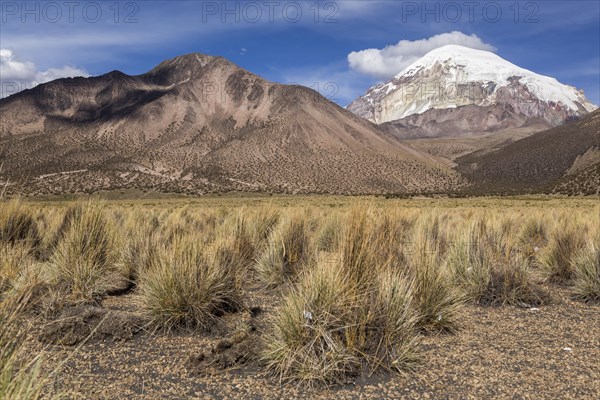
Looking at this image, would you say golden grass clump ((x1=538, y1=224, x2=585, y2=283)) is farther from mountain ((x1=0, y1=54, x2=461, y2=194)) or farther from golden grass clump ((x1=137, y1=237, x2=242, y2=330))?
mountain ((x1=0, y1=54, x2=461, y2=194))

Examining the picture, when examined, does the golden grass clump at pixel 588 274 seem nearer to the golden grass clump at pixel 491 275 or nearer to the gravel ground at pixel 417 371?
the golden grass clump at pixel 491 275

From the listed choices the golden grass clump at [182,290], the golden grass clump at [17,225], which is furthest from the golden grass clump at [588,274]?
the golden grass clump at [17,225]

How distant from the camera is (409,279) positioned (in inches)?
240

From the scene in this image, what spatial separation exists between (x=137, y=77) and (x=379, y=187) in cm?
10050

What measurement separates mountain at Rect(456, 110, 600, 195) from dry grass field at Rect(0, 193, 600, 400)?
Result: 294 ft

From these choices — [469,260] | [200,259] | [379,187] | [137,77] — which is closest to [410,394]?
[200,259]

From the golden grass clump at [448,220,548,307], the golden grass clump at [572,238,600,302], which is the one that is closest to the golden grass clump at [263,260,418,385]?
the golden grass clump at [448,220,548,307]

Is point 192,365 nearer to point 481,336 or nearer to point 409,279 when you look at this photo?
point 409,279

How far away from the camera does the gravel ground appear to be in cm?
438

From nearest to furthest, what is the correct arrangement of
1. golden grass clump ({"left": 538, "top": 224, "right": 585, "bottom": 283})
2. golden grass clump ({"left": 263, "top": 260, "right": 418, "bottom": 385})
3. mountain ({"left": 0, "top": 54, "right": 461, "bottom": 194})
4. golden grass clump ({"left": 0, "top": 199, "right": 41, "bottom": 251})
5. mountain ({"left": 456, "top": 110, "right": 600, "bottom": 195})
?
golden grass clump ({"left": 263, "top": 260, "right": 418, "bottom": 385}), golden grass clump ({"left": 538, "top": 224, "right": 585, "bottom": 283}), golden grass clump ({"left": 0, "top": 199, "right": 41, "bottom": 251}), mountain ({"left": 0, "top": 54, "right": 461, "bottom": 194}), mountain ({"left": 456, "top": 110, "right": 600, "bottom": 195})

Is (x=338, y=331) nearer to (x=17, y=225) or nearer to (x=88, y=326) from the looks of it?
(x=88, y=326)

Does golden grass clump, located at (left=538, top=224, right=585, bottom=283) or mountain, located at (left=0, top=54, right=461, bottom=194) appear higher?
mountain, located at (left=0, top=54, right=461, bottom=194)

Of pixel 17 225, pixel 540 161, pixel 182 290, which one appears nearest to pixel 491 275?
pixel 182 290

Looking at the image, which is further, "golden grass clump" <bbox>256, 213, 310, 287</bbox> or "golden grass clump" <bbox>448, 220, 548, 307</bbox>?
"golden grass clump" <bbox>256, 213, 310, 287</bbox>
